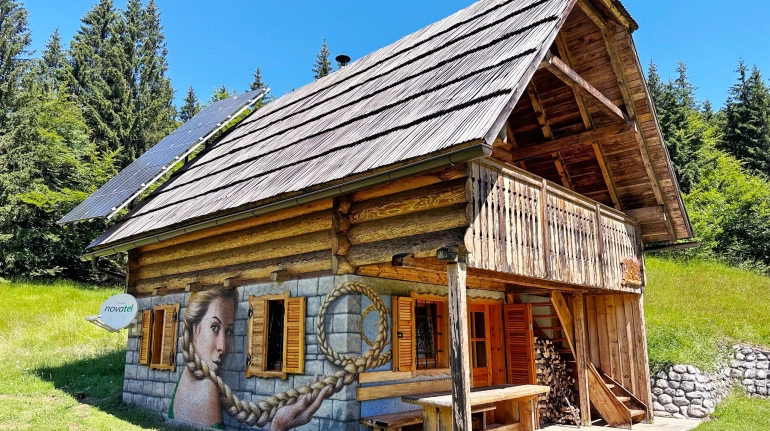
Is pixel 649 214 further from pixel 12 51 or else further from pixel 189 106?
pixel 189 106

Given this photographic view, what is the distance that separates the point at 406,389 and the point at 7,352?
13.4 metres

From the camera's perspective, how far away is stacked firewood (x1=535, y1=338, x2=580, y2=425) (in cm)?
994

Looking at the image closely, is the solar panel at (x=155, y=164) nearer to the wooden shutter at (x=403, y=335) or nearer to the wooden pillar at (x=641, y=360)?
the wooden shutter at (x=403, y=335)

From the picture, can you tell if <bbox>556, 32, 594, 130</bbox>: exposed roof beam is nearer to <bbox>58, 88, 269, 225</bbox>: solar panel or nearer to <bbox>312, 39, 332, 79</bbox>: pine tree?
<bbox>58, 88, 269, 225</bbox>: solar panel

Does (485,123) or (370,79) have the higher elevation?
(370,79)

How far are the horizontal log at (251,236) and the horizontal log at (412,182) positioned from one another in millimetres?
631

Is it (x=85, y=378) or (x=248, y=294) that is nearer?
(x=248, y=294)

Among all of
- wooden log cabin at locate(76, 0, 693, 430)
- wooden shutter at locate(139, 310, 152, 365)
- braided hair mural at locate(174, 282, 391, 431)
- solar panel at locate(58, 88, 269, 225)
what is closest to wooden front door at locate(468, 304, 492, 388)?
wooden log cabin at locate(76, 0, 693, 430)

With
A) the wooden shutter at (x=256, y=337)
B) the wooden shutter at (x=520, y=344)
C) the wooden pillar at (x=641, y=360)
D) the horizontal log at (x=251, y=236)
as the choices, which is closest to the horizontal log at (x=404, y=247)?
the horizontal log at (x=251, y=236)

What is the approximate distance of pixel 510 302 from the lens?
10219 mm

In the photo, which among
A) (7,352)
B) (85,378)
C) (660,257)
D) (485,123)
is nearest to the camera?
(485,123)

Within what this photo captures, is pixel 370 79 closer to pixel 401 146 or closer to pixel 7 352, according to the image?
pixel 401 146

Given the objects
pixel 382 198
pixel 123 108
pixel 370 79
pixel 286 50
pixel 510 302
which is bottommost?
pixel 510 302

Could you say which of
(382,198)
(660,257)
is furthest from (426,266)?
(660,257)
